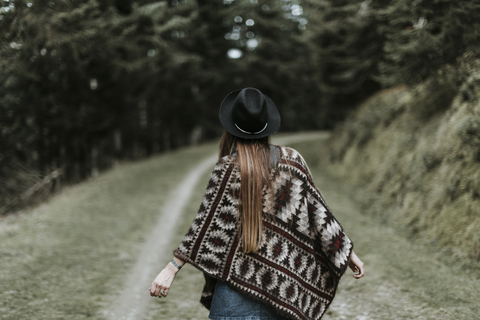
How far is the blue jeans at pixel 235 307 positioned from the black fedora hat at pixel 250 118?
34.1 inches

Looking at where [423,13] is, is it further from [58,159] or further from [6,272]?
[58,159]

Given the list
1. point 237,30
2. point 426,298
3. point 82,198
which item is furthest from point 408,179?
point 237,30

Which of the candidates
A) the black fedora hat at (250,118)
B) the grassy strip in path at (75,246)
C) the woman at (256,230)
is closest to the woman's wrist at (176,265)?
the woman at (256,230)

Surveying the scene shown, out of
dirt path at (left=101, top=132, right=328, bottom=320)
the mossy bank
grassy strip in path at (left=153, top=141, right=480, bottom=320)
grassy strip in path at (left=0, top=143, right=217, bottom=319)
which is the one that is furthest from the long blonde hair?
the mossy bank

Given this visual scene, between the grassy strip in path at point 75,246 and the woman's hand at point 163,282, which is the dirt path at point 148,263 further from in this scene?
the woman's hand at point 163,282

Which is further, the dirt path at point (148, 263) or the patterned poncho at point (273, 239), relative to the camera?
the dirt path at point (148, 263)

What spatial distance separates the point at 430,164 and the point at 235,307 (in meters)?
6.37

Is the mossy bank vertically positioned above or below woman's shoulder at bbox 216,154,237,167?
above

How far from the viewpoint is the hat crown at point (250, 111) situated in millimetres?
2234

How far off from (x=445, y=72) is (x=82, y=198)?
922 centimetres

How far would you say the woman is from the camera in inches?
87.4

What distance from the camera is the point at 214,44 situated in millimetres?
25609

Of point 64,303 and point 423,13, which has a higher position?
point 423,13

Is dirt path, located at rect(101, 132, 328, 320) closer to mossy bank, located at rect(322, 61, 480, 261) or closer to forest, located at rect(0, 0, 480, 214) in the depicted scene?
forest, located at rect(0, 0, 480, 214)
